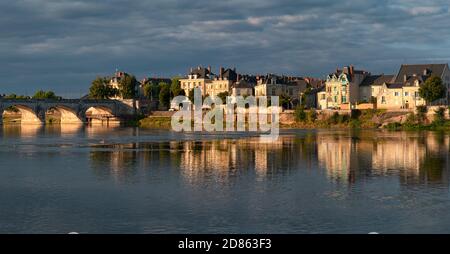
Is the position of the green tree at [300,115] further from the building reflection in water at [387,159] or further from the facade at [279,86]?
the building reflection in water at [387,159]

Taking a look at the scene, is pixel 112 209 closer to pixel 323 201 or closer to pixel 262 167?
pixel 323 201

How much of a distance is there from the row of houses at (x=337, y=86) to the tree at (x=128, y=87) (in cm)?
965

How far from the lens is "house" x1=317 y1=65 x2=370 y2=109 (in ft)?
338

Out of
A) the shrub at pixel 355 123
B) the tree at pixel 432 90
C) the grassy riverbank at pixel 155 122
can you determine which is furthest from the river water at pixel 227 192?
the grassy riverbank at pixel 155 122

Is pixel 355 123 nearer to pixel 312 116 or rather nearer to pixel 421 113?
pixel 312 116

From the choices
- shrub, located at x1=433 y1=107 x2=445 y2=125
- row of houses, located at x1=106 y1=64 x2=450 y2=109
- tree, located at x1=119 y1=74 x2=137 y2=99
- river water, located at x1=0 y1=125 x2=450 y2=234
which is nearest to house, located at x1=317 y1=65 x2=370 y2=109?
row of houses, located at x1=106 y1=64 x2=450 y2=109

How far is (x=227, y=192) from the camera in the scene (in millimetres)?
26531

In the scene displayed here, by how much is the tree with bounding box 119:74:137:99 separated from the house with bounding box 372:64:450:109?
55456 millimetres

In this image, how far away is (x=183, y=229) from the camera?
779 inches

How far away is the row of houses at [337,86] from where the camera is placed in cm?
9300

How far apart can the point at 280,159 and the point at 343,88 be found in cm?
6486

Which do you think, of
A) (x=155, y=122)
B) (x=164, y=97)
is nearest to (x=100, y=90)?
(x=164, y=97)

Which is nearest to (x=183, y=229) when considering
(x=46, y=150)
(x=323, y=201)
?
(x=323, y=201)
